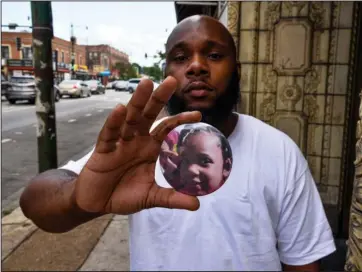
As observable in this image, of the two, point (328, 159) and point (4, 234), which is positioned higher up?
point (328, 159)

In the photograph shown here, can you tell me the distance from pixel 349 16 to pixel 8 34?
54.9 metres

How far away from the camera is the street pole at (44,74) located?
4164 mm

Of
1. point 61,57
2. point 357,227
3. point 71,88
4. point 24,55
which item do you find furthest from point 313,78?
point 61,57

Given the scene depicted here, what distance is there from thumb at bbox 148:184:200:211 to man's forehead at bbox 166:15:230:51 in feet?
1.94

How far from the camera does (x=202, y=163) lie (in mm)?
1050

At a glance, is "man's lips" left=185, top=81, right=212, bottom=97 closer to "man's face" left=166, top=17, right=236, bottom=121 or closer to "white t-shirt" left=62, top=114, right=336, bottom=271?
"man's face" left=166, top=17, right=236, bottom=121

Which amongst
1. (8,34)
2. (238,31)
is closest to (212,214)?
(238,31)

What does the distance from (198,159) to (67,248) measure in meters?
3.19

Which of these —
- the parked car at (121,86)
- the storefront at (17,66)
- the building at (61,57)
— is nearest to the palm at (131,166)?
the building at (61,57)

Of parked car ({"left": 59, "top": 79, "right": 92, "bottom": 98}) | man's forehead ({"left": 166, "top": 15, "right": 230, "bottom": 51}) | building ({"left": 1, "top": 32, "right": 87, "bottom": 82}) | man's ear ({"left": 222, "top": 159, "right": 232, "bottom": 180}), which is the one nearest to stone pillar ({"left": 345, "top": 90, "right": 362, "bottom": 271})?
man's ear ({"left": 222, "top": 159, "right": 232, "bottom": 180})

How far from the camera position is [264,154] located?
1.57 metres

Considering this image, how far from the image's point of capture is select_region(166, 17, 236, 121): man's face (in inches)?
54.9

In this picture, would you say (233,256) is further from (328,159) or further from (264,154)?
(328,159)

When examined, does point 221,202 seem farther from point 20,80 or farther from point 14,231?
point 20,80
